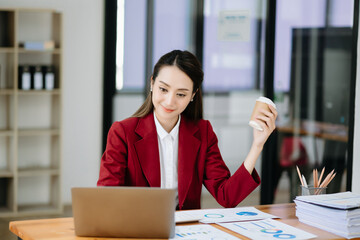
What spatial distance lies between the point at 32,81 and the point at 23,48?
0.29m

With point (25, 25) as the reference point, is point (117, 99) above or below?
below

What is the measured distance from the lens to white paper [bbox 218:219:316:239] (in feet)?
A: 6.29

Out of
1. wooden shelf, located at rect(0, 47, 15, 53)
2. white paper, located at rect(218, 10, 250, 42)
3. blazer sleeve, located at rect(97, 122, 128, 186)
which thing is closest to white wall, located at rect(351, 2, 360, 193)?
white paper, located at rect(218, 10, 250, 42)

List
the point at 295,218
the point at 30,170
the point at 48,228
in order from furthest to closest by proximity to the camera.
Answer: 1. the point at 30,170
2. the point at 295,218
3. the point at 48,228

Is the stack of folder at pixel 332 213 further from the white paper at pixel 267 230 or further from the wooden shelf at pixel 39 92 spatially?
the wooden shelf at pixel 39 92

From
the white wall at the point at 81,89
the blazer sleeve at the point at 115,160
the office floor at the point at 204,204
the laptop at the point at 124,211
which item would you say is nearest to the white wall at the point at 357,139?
the office floor at the point at 204,204

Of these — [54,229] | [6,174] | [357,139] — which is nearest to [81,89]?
[6,174]

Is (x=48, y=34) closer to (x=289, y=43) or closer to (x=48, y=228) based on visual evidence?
(x=289, y=43)

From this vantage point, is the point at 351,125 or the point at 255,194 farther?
the point at 255,194

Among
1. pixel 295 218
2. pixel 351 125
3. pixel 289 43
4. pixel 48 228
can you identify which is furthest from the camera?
pixel 289 43

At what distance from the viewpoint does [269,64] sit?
4.57m

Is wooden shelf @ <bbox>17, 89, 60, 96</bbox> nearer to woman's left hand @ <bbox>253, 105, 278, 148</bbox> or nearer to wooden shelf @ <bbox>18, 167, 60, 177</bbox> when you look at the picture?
wooden shelf @ <bbox>18, 167, 60, 177</bbox>

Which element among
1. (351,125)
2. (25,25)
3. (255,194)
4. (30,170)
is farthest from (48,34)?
(351,125)

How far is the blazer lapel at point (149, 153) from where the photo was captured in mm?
2423
